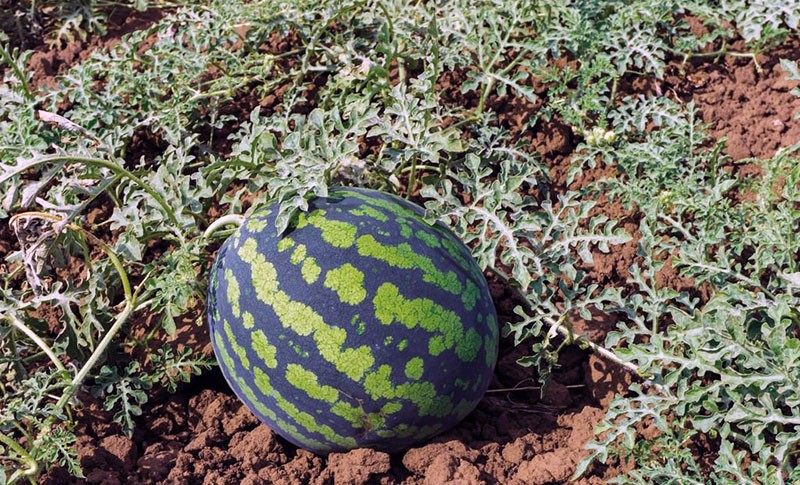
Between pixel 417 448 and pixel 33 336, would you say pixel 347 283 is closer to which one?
pixel 417 448

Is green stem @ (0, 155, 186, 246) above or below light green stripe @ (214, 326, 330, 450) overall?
above

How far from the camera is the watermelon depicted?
10.1 feet

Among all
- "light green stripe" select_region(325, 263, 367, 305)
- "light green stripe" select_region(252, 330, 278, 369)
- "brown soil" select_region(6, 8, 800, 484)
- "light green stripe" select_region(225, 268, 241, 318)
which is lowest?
"brown soil" select_region(6, 8, 800, 484)

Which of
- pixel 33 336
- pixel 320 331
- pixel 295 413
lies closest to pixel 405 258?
pixel 320 331

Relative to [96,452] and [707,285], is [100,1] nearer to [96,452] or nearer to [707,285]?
[96,452]

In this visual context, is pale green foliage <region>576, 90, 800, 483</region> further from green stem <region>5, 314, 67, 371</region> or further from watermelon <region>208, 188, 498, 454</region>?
green stem <region>5, 314, 67, 371</region>

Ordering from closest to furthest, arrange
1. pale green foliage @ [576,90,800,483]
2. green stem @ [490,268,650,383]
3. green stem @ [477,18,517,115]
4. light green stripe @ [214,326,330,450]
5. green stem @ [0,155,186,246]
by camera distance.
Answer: pale green foliage @ [576,90,800,483]
green stem @ [0,155,186,246]
light green stripe @ [214,326,330,450]
green stem @ [490,268,650,383]
green stem @ [477,18,517,115]

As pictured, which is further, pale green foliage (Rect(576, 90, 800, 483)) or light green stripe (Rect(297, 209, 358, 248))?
light green stripe (Rect(297, 209, 358, 248))

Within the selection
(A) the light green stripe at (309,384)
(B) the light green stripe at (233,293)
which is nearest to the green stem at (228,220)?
(B) the light green stripe at (233,293)

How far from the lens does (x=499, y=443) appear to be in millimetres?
3492

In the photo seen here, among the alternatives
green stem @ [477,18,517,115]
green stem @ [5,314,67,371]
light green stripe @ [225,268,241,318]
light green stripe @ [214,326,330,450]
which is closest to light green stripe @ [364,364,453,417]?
light green stripe @ [214,326,330,450]

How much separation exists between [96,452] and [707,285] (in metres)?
2.49

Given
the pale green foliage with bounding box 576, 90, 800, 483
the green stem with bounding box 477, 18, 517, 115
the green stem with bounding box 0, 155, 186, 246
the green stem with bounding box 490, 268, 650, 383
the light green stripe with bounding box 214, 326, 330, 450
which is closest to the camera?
the pale green foliage with bounding box 576, 90, 800, 483

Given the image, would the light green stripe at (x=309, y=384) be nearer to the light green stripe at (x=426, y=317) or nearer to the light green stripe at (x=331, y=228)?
the light green stripe at (x=426, y=317)
